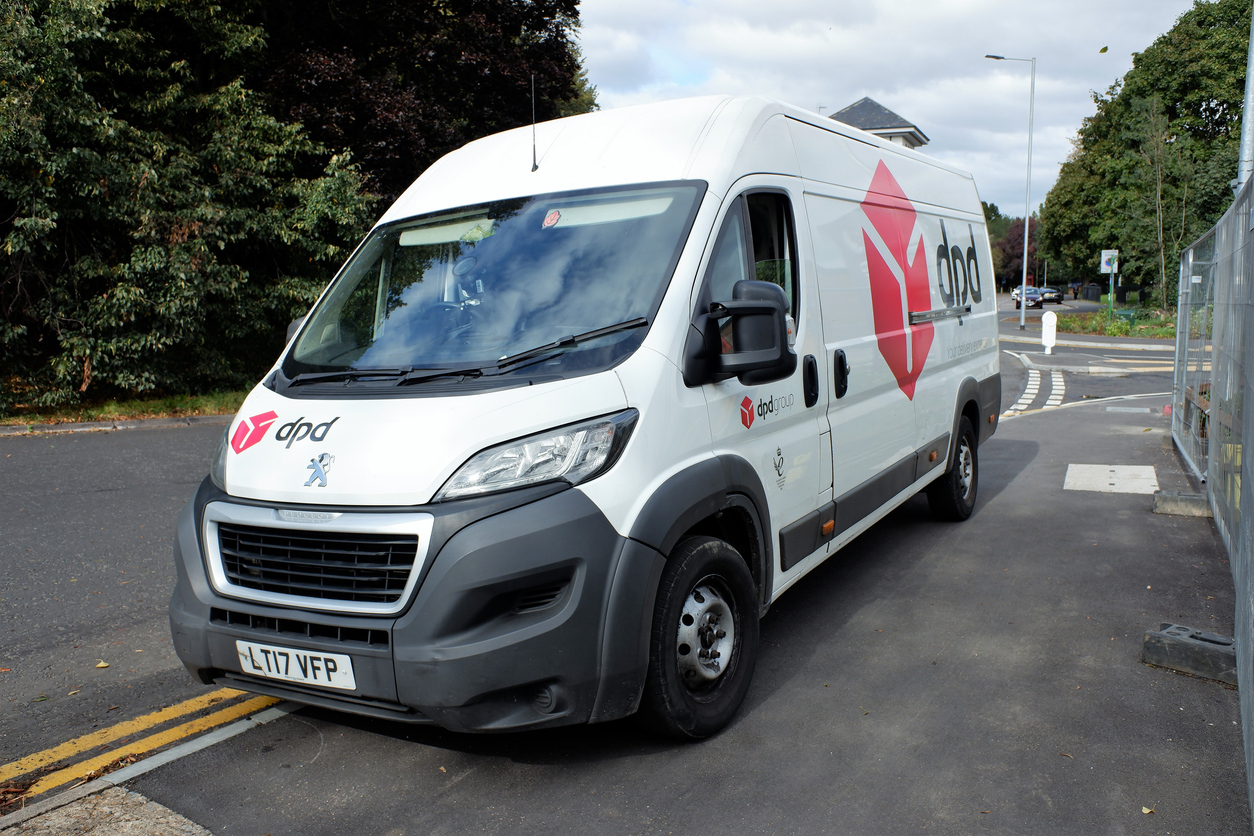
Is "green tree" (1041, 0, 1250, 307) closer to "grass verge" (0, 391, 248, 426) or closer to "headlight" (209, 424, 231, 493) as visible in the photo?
"grass verge" (0, 391, 248, 426)

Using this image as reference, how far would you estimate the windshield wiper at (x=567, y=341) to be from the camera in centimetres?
332

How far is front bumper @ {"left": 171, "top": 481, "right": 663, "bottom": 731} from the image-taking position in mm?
2924

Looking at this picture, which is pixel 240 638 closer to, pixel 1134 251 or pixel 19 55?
pixel 19 55

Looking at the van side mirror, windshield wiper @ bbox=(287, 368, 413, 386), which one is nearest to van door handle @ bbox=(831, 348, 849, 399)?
the van side mirror

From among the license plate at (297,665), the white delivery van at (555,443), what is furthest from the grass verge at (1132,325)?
the license plate at (297,665)

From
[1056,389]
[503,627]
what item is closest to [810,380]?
[503,627]

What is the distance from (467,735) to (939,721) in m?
1.88

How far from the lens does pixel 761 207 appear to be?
4.19 metres

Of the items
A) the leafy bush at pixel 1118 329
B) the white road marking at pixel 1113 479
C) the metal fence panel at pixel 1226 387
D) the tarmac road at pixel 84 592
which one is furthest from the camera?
the leafy bush at pixel 1118 329

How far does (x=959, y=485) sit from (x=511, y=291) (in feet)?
15.3

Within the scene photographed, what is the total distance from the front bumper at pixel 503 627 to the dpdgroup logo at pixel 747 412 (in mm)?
865

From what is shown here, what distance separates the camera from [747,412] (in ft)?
12.6

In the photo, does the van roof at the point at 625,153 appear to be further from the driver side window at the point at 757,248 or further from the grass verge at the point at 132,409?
the grass verge at the point at 132,409

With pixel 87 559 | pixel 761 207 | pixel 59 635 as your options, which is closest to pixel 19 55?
pixel 87 559
